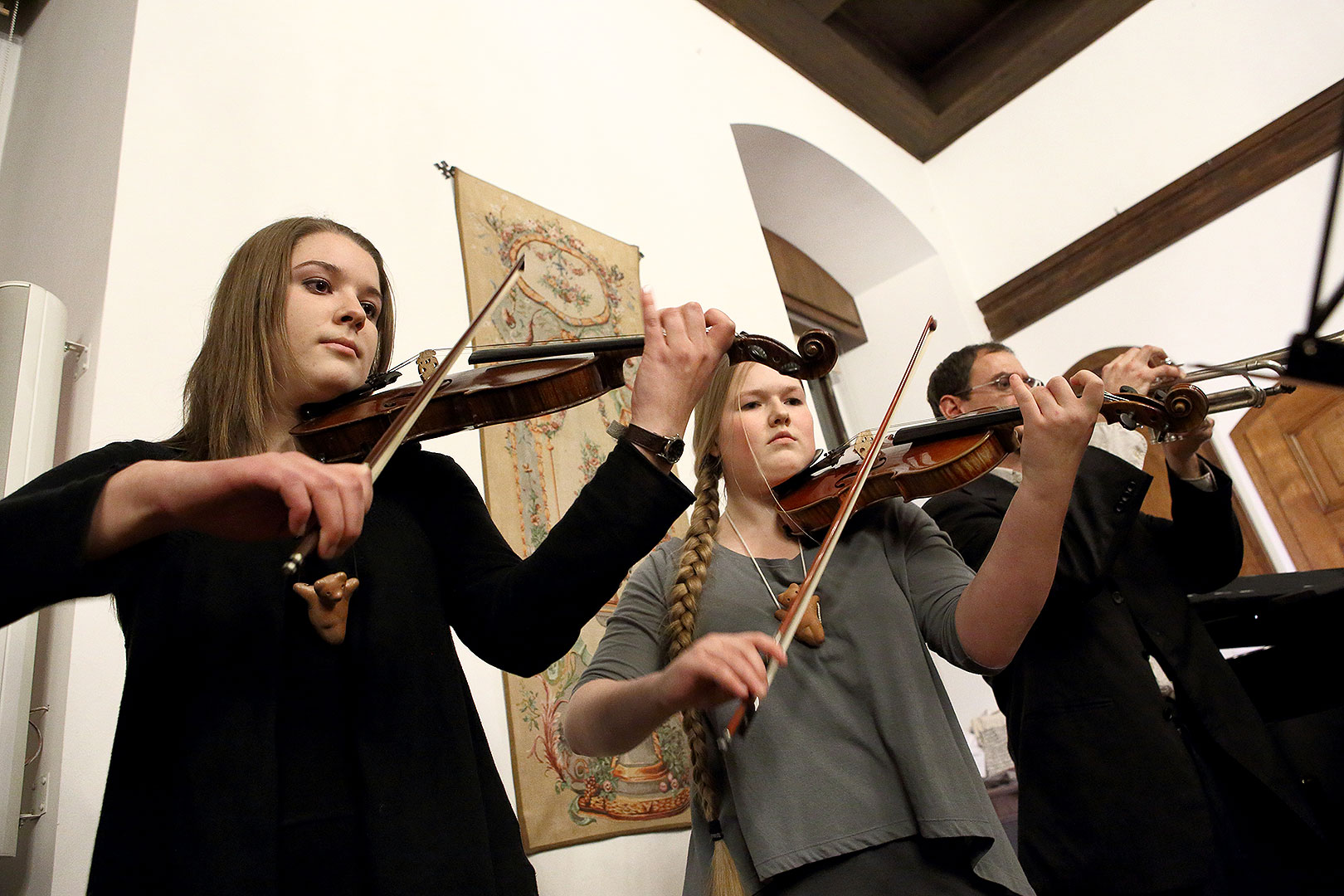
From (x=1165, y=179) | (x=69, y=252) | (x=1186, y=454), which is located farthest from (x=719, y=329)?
(x=1165, y=179)

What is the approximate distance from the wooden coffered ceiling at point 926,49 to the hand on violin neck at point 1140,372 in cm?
293

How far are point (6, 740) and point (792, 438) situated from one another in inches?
47.1

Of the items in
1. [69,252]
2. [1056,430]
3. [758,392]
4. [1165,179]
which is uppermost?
[1165,179]

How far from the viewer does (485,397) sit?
3.56 ft

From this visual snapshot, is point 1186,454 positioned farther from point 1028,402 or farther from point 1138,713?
point 1028,402

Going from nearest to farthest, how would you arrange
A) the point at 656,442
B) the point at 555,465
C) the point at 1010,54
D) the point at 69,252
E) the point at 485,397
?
the point at 656,442 < the point at 485,397 < the point at 69,252 < the point at 555,465 < the point at 1010,54

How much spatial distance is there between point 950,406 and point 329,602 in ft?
5.46

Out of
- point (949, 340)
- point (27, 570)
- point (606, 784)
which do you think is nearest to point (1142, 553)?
point (606, 784)

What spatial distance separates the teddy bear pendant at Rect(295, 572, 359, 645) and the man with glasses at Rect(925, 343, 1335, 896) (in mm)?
1049

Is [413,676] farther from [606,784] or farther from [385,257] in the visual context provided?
[385,257]

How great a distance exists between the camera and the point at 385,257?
203 cm

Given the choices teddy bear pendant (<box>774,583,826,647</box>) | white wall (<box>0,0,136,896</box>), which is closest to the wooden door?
teddy bear pendant (<box>774,583,826,647</box>)

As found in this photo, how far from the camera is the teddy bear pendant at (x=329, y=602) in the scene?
2.64ft

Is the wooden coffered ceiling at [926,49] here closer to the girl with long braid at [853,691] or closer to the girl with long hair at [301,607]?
the girl with long braid at [853,691]
